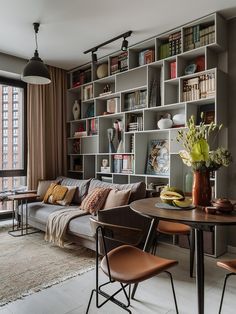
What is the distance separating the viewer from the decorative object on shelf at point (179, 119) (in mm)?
3401

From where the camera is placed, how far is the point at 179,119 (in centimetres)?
342

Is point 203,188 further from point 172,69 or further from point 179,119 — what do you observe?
point 172,69

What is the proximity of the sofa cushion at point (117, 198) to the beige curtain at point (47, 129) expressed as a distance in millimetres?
1904

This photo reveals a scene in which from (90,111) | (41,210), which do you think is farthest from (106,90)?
(41,210)

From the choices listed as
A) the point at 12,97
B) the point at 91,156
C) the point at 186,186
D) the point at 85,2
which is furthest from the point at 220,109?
the point at 12,97

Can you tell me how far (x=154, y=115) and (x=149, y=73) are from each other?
58 cm

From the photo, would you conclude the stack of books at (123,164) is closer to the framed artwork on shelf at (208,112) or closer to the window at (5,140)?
the framed artwork on shelf at (208,112)

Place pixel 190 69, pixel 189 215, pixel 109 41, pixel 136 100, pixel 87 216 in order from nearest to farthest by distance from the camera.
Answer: pixel 189 215 < pixel 87 216 < pixel 190 69 < pixel 109 41 < pixel 136 100

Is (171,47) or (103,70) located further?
(103,70)

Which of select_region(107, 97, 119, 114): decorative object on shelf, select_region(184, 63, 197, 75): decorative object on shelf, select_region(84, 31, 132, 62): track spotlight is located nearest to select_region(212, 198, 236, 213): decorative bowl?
select_region(184, 63, 197, 75): decorative object on shelf

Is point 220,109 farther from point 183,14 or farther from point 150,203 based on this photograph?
point 150,203

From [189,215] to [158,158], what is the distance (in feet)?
7.15

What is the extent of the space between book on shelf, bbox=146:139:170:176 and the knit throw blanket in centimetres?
117

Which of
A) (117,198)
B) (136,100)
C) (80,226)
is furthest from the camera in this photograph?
(136,100)
